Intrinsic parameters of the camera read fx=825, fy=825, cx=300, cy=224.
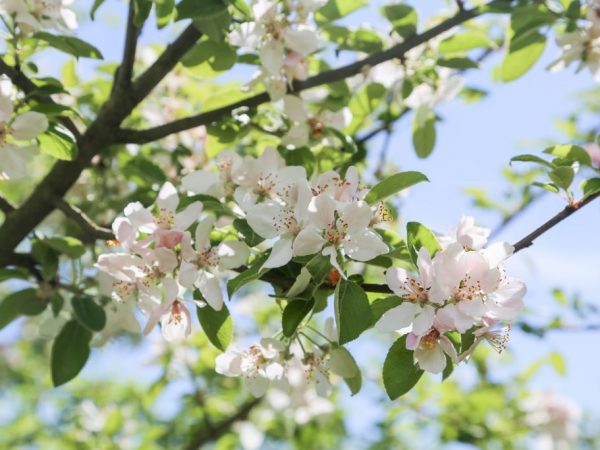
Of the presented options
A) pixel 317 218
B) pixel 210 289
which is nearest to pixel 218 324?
pixel 210 289

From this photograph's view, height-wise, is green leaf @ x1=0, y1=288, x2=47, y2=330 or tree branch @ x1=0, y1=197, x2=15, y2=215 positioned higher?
tree branch @ x1=0, y1=197, x2=15, y2=215

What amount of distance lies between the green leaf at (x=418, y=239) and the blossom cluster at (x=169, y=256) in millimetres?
305

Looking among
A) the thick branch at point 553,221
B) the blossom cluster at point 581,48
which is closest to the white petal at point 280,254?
the thick branch at point 553,221

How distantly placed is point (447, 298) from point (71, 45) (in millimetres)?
1037

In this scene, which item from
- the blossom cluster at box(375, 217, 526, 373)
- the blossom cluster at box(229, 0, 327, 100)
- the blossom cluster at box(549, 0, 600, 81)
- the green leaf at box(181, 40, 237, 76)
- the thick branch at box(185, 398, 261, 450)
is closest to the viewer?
the blossom cluster at box(375, 217, 526, 373)

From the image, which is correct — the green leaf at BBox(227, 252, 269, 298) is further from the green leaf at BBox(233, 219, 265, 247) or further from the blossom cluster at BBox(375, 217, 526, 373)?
the blossom cluster at BBox(375, 217, 526, 373)

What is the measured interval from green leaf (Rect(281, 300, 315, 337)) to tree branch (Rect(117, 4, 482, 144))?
2.36 ft

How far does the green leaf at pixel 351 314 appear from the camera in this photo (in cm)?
123

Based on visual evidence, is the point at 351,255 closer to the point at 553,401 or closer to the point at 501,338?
the point at 501,338

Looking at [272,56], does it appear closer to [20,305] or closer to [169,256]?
[169,256]

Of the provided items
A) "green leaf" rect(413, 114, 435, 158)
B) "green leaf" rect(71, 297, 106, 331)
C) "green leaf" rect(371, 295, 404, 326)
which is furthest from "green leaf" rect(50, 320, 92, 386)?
"green leaf" rect(413, 114, 435, 158)

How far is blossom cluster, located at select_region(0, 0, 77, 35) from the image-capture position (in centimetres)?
171

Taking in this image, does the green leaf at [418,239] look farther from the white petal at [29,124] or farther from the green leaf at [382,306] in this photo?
the white petal at [29,124]

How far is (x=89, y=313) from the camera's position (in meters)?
1.88
